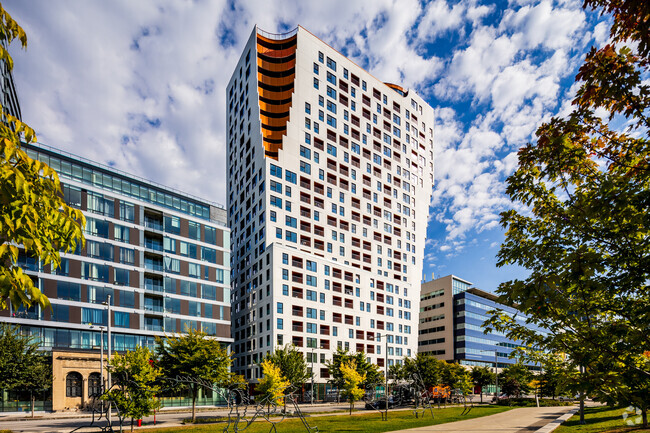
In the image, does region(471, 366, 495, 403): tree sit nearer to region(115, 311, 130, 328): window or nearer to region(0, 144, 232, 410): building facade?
region(0, 144, 232, 410): building facade

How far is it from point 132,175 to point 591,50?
6701cm

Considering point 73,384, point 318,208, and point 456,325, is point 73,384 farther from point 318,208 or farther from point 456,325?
point 456,325

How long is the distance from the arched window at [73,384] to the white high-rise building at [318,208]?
87.4 feet

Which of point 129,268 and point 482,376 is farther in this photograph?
point 482,376

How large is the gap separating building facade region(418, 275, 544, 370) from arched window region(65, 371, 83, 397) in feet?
250

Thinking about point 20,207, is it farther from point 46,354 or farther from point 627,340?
point 46,354

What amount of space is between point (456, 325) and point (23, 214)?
370 ft

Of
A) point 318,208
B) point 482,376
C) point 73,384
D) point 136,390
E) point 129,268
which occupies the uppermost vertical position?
point 318,208

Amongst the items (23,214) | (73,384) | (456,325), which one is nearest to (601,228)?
(23,214)

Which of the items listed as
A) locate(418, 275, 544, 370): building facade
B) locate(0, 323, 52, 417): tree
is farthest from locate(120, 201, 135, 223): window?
locate(418, 275, 544, 370): building facade

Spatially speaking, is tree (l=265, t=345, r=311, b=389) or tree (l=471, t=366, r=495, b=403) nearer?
tree (l=265, t=345, r=311, b=389)

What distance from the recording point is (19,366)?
136 feet

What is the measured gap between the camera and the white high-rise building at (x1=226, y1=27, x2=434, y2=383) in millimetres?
75500

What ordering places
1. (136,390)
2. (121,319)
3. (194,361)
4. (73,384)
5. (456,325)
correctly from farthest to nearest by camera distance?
1. (456,325)
2. (121,319)
3. (73,384)
4. (194,361)
5. (136,390)
